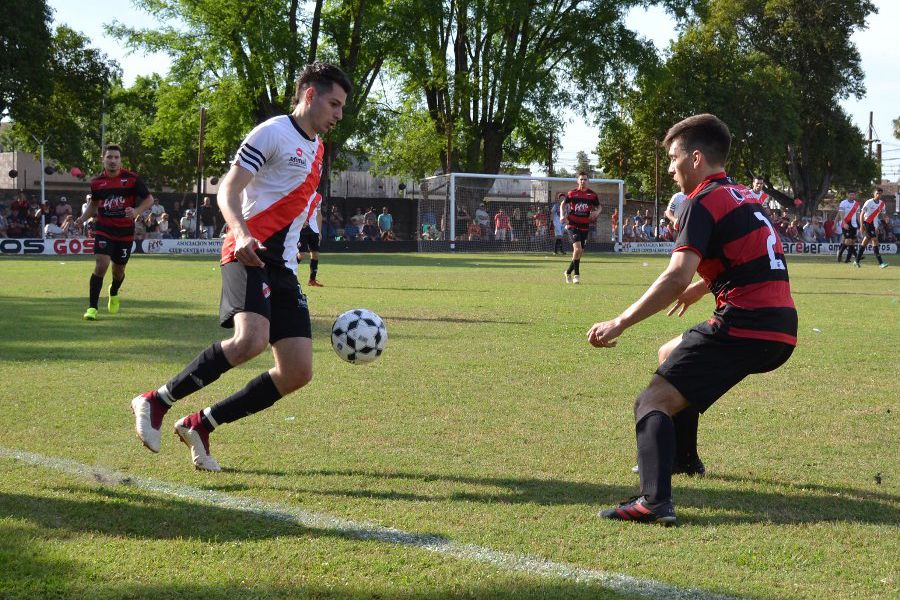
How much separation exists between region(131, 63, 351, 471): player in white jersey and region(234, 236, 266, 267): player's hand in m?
0.24

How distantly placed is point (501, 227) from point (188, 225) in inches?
495

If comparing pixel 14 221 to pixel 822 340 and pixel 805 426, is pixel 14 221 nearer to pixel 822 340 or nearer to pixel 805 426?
pixel 822 340

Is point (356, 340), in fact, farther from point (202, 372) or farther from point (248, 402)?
point (202, 372)

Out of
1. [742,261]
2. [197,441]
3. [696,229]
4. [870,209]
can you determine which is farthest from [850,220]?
[197,441]

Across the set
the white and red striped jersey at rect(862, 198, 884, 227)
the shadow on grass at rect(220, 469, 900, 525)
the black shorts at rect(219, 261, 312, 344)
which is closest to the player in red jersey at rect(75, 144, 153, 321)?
the black shorts at rect(219, 261, 312, 344)

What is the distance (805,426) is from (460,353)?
3848 millimetres

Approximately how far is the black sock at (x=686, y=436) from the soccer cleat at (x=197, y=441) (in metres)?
2.38

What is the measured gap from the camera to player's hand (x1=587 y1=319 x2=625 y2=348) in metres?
4.22

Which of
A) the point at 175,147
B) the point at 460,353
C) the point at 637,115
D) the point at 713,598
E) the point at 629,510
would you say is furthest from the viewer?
the point at 637,115

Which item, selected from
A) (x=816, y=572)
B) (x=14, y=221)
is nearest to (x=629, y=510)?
(x=816, y=572)

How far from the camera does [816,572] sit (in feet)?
12.0

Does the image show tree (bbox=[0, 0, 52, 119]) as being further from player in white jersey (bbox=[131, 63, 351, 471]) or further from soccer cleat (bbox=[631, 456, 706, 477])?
soccer cleat (bbox=[631, 456, 706, 477])

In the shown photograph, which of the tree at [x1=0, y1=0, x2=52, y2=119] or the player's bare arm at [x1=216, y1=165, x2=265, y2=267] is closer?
the player's bare arm at [x1=216, y1=165, x2=265, y2=267]

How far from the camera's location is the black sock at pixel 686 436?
5105mm
